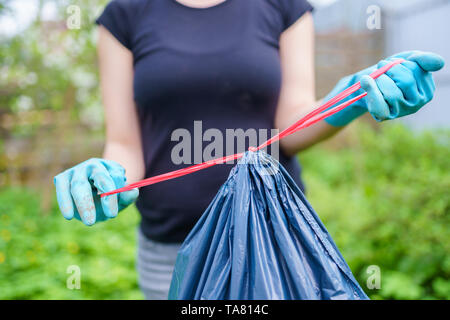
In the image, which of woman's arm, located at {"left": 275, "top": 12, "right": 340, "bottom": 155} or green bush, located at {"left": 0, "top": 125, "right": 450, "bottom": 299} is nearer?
woman's arm, located at {"left": 275, "top": 12, "right": 340, "bottom": 155}

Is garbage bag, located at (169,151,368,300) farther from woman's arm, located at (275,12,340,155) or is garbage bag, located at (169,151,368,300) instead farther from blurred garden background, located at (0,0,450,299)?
blurred garden background, located at (0,0,450,299)

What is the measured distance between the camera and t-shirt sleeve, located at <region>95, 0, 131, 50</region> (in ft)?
3.78

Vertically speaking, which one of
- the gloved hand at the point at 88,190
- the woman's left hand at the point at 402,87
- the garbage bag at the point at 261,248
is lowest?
the garbage bag at the point at 261,248

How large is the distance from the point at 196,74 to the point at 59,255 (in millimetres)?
2481

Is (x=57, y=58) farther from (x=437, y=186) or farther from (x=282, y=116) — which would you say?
(x=437, y=186)

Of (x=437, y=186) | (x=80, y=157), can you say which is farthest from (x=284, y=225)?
(x=80, y=157)

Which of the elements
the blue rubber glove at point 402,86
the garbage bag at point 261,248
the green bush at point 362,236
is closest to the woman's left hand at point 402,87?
the blue rubber glove at point 402,86

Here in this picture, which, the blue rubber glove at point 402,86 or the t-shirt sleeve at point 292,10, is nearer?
the blue rubber glove at point 402,86

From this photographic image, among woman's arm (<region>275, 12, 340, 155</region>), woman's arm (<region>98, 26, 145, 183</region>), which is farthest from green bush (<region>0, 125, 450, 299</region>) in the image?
woman's arm (<region>98, 26, 145, 183</region>)

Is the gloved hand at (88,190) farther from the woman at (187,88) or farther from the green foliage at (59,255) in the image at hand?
the green foliage at (59,255)

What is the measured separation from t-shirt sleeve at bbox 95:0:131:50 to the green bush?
158 centimetres

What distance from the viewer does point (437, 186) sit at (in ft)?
6.94

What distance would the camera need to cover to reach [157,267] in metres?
1.21

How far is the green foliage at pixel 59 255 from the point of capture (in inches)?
97.3
